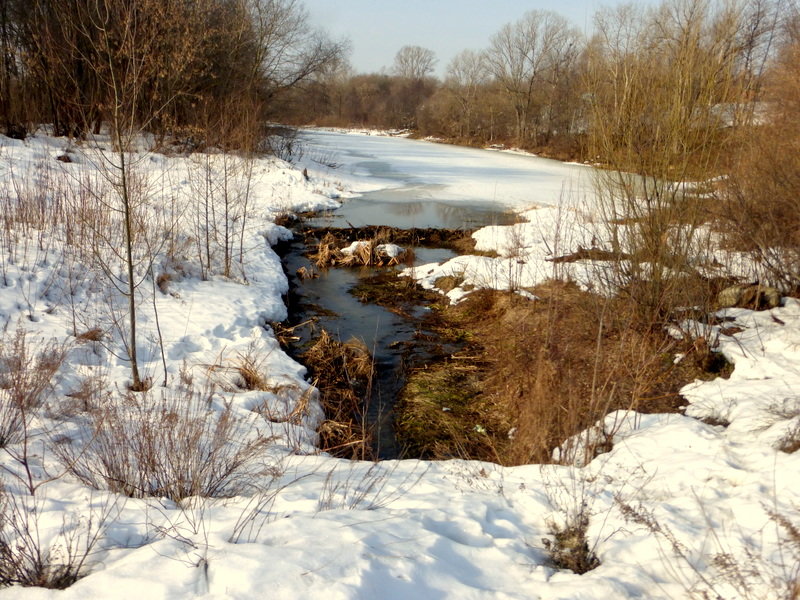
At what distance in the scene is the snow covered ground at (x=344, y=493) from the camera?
236 centimetres

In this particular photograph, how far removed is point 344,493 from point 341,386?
3.24 meters

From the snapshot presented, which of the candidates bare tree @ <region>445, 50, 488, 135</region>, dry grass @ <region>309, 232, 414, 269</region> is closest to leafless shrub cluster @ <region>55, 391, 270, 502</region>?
dry grass @ <region>309, 232, 414, 269</region>

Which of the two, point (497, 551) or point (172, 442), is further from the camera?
point (172, 442)

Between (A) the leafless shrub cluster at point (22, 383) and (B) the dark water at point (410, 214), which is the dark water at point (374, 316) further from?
(A) the leafless shrub cluster at point (22, 383)

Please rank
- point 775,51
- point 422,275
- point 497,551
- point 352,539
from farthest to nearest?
point 775,51, point 422,275, point 497,551, point 352,539

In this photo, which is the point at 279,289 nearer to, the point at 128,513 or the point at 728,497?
the point at 128,513

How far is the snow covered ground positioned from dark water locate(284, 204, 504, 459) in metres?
0.86

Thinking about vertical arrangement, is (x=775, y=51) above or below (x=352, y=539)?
above

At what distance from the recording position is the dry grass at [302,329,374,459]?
17.7 ft

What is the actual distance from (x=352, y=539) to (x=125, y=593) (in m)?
0.98

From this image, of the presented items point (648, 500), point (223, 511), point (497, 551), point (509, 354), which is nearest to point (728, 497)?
point (648, 500)

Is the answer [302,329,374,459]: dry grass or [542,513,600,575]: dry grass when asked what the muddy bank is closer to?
[302,329,374,459]: dry grass

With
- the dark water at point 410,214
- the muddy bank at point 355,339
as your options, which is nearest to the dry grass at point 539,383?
the muddy bank at point 355,339

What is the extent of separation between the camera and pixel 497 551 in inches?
111
